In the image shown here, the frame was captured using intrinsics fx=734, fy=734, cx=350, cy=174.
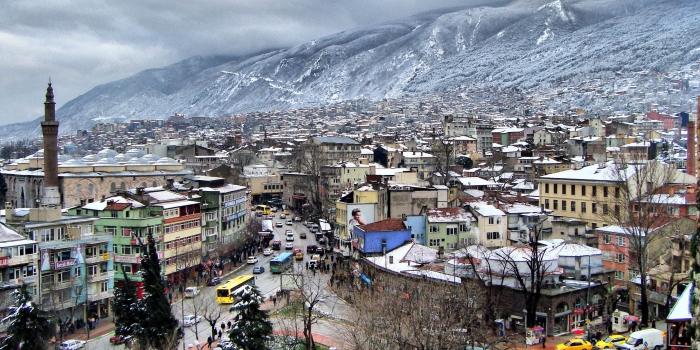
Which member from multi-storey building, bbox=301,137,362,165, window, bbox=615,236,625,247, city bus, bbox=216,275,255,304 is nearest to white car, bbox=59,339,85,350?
city bus, bbox=216,275,255,304

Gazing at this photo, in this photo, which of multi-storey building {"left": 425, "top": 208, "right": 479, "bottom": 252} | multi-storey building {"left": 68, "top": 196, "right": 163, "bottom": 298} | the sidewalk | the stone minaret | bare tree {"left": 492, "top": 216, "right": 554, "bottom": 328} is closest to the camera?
bare tree {"left": 492, "top": 216, "right": 554, "bottom": 328}

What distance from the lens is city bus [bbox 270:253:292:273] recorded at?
3569 centimetres

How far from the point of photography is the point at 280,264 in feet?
119

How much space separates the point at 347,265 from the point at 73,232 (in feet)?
40.8

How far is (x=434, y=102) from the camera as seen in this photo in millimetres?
183625

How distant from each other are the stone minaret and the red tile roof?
24.0 m

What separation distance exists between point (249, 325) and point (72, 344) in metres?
7.07

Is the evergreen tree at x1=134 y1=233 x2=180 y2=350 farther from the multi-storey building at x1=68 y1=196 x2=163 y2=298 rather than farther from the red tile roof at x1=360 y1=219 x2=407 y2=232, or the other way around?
the red tile roof at x1=360 y1=219 x2=407 y2=232

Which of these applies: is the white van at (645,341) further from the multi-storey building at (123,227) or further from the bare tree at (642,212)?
the multi-storey building at (123,227)

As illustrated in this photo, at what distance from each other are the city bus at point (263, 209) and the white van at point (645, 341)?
40217 mm

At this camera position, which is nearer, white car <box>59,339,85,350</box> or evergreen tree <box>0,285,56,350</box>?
evergreen tree <box>0,285,56,350</box>

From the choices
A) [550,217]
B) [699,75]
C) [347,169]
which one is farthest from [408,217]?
[699,75]

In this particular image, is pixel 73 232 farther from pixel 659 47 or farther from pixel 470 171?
pixel 659 47

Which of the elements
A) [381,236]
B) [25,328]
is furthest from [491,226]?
[25,328]
